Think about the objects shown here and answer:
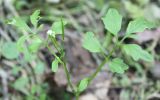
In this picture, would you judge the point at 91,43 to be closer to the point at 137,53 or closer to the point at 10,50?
the point at 137,53

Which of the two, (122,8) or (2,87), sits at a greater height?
(122,8)

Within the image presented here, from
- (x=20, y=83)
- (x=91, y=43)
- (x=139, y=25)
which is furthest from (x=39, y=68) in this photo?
(x=139, y=25)

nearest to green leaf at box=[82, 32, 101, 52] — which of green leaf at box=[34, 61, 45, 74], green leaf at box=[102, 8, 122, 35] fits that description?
green leaf at box=[102, 8, 122, 35]

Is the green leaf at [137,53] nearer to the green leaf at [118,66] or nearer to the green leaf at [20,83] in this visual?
the green leaf at [118,66]

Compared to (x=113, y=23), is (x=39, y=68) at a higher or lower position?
lower

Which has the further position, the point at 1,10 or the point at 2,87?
the point at 1,10

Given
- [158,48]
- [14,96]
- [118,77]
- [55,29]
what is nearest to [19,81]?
[14,96]

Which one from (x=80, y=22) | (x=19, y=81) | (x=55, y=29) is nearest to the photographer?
(x=55, y=29)

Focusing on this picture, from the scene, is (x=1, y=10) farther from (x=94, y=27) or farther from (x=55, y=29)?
(x=55, y=29)

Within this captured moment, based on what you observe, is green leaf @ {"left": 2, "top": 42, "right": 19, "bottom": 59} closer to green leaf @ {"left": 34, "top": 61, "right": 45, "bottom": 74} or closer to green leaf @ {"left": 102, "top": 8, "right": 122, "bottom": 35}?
green leaf @ {"left": 34, "top": 61, "right": 45, "bottom": 74}

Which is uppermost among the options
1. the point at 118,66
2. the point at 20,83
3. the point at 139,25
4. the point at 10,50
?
the point at 139,25

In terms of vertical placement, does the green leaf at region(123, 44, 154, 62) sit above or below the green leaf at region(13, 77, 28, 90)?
above
